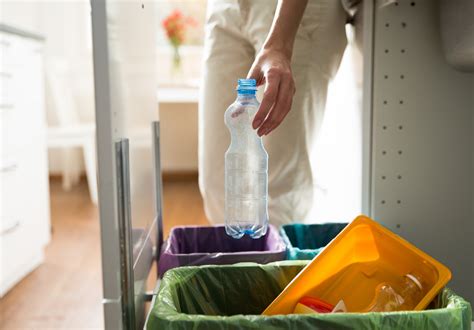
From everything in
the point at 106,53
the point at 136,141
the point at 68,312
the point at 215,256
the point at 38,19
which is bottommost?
the point at 68,312

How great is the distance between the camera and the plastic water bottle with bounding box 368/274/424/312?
2.85ft

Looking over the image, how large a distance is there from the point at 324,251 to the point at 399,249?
14 cm

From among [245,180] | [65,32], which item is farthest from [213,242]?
[65,32]

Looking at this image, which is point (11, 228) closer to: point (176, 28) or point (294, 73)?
point (294, 73)

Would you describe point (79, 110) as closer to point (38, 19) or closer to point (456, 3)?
point (38, 19)

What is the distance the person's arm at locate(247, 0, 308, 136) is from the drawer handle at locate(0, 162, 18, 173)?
3.53ft

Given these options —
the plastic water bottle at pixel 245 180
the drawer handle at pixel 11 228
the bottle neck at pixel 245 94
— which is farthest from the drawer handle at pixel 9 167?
the bottle neck at pixel 245 94

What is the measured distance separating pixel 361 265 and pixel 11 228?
1207 millimetres

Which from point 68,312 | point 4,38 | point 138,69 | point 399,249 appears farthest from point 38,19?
point 399,249

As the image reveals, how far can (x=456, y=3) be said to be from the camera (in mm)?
1009

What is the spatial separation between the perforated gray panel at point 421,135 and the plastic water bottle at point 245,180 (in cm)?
24

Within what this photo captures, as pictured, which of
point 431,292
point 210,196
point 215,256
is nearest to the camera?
point 431,292

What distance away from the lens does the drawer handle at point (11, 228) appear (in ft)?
5.48

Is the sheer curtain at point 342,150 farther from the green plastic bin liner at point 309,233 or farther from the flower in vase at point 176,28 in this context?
Answer: the flower in vase at point 176,28
